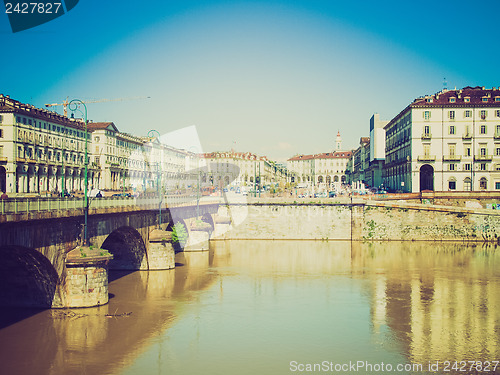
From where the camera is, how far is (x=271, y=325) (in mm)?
29859

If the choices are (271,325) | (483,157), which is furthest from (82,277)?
(483,157)

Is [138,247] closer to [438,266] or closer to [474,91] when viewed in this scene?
[438,266]

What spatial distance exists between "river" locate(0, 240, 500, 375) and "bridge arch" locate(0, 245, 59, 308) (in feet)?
2.99

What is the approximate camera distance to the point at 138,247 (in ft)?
147

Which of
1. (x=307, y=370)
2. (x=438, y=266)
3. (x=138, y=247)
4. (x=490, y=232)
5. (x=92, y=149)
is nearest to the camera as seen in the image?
(x=307, y=370)

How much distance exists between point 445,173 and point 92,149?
70.1m

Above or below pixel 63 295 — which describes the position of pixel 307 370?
below

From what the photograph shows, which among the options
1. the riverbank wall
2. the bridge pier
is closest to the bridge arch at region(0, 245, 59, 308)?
the bridge pier

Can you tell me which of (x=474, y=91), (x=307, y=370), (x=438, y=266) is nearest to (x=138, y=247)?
(x=307, y=370)

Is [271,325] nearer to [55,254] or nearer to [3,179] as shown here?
[55,254]

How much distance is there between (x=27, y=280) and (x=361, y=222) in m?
52.6

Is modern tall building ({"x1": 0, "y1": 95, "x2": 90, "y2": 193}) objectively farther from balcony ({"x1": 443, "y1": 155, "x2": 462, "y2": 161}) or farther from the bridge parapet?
balcony ({"x1": 443, "y1": 155, "x2": 462, "y2": 161})

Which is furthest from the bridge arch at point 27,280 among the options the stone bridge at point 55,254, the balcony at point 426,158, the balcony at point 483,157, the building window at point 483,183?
the building window at point 483,183

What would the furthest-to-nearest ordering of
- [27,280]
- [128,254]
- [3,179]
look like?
[3,179] < [128,254] < [27,280]
